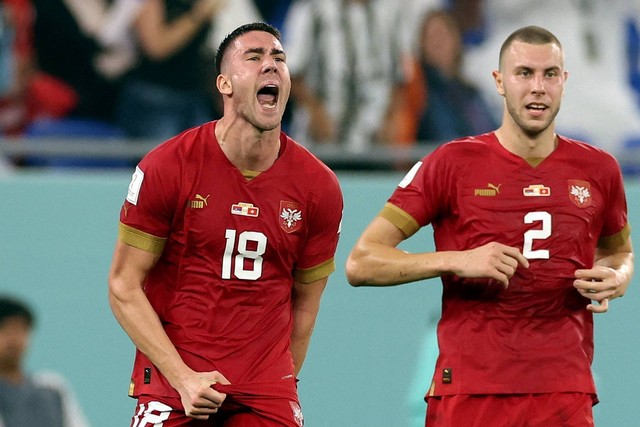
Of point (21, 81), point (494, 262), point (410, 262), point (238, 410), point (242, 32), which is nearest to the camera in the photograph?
point (494, 262)

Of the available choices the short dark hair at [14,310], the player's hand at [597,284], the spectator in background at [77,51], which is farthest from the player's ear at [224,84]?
the short dark hair at [14,310]

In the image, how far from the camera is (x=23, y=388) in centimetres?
648

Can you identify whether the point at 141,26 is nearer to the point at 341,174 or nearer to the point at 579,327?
the point at 341,174

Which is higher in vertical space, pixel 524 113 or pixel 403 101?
pixel 403 101

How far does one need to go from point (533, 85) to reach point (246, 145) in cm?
100

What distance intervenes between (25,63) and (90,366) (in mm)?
1658

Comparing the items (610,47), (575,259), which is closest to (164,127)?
(610,47)

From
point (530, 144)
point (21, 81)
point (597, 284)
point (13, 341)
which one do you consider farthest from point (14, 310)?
point (597, 284)

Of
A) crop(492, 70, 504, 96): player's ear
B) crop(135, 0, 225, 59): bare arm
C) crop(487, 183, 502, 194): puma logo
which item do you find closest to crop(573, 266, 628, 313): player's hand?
crop(487, 183, 502, 194): puma logo

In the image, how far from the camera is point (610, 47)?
726 centimetres

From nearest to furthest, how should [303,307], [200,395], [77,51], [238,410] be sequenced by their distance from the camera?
[200,395] → [238,410] → [303,307] → [77,51]

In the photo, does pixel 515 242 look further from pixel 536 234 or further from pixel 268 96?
pixel 268 96

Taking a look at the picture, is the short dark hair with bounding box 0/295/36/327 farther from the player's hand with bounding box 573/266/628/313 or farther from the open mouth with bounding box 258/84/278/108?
the player's hand with bounding box 573/266/628/313

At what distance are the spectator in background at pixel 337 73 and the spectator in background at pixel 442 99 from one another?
0.66 feet
